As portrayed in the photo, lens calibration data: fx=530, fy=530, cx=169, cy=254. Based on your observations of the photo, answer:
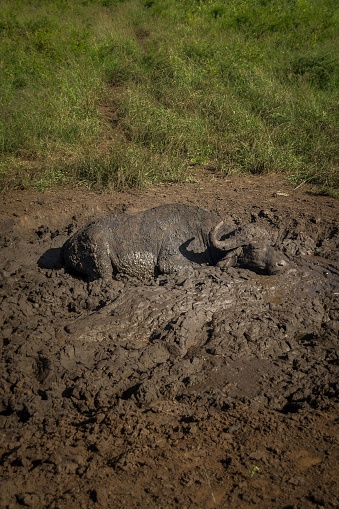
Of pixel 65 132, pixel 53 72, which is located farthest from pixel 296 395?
pixel 53 72

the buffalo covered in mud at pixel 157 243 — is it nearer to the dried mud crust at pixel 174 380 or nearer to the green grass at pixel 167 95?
the dried mud crust at pixel 174 380

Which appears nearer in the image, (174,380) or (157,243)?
(174,380)

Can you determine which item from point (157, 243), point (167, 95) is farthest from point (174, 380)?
point (167, 95)

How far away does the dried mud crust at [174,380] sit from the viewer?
11.3 ft

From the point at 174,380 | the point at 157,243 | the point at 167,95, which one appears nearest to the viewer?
the point at 174,380

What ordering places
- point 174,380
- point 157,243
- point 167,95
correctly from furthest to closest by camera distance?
point 167,95, point 157,243, point 174,380

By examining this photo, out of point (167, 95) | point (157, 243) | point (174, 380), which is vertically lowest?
point (174, 380)

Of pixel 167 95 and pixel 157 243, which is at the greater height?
pixel 167 95

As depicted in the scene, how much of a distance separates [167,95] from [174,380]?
7.54 metres

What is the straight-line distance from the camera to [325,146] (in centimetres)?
884

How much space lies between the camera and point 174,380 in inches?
182

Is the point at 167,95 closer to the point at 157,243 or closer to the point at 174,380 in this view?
the point at 157,243

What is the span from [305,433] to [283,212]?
163 inches

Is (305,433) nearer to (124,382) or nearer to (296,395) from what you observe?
(296,395)
